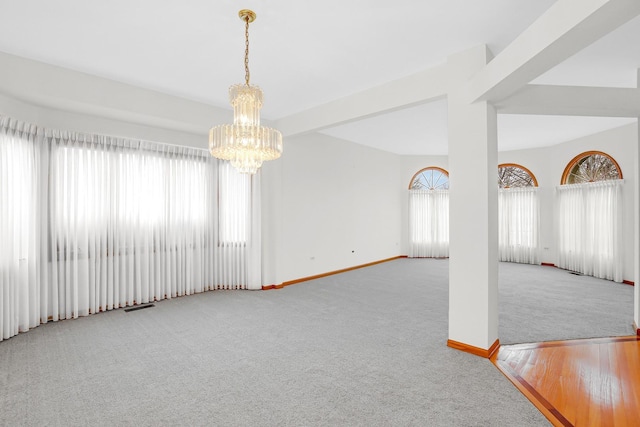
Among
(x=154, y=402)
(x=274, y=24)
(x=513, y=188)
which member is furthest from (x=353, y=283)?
(x=513, y=188)

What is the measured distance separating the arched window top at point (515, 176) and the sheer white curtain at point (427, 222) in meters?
1.58

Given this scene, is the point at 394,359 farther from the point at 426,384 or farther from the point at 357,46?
the point at 357,46

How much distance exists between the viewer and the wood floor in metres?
2.12

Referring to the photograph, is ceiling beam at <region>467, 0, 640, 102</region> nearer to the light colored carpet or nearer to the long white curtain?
the light colored carpet

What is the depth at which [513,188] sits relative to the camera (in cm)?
833

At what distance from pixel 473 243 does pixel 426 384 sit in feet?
4.49

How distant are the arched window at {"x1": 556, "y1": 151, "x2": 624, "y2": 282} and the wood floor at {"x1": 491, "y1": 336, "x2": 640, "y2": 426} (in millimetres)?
3848

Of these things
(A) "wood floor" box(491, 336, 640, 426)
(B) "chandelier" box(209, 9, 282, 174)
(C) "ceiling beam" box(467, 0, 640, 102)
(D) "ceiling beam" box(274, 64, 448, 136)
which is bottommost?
(A) "wood floor" box(491, 336, 640, 426)

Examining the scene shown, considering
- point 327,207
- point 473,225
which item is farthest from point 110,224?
point 473,225

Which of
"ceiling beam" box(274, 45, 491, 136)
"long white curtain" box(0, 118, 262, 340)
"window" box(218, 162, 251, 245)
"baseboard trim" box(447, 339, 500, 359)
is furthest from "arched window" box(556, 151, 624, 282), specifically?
"window" box(218, 162, 251, 245)

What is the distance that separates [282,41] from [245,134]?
109cm

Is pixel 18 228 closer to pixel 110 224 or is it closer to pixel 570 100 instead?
pixel 110 224

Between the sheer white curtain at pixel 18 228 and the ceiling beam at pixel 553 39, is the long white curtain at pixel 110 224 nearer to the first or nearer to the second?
the sheer white curtain at pixel 18 228

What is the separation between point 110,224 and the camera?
14.0ft
